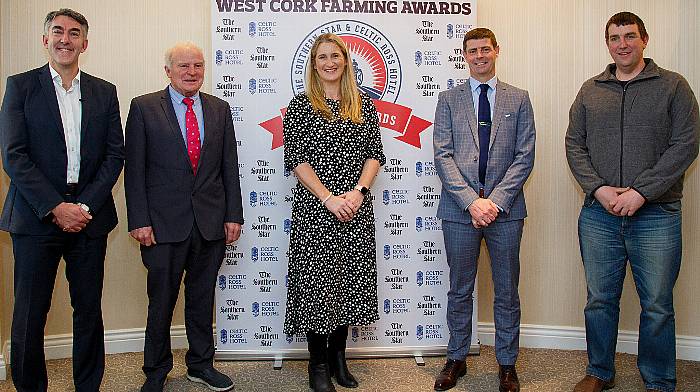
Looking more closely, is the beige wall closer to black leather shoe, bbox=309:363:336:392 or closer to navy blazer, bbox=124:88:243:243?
navy blazer, bbox=124:88:243:243

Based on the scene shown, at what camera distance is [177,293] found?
346 centimetres

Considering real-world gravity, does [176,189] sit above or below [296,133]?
below

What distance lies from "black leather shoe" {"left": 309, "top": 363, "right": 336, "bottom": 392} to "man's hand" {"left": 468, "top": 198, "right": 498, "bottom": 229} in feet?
3.50

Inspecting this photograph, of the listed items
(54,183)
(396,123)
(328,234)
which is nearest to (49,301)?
(54,183)

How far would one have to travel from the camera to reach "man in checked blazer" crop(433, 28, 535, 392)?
11.1ft

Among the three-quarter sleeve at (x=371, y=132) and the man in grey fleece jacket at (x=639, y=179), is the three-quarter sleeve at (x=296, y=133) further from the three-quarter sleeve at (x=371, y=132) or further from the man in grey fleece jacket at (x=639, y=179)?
the man in grey fleece jacket at (x=639, y=179)

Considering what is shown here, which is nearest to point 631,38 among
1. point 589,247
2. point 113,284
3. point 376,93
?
point 589,247

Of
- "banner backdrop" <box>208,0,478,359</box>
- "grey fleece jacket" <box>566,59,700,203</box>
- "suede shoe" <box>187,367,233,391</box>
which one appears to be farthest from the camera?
"banner backdrop" <box>208,0,478,359</box>

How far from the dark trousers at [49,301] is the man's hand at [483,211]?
1790 millimetres

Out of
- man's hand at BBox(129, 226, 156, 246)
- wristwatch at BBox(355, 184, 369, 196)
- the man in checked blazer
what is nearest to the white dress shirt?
man's hand at BBox(129, 226, 156, 246)

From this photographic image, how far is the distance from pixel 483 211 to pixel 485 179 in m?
0.20

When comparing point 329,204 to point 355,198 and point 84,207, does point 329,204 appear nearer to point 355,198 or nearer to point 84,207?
point 355,198

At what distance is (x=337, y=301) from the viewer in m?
3.38

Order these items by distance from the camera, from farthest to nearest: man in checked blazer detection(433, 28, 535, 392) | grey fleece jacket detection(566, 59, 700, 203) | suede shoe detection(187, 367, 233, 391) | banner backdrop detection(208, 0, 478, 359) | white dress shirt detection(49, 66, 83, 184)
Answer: banner backdrop detection(208, 0, 478, 359)
suede shoe detection(187, 367, 233, 391)
man in checked blazer detection(433, 28, 535, 392)
grey fleece jacket detection(566, 59, 700, 203)
white dress shirt detection(49, 66, 83, 184)
